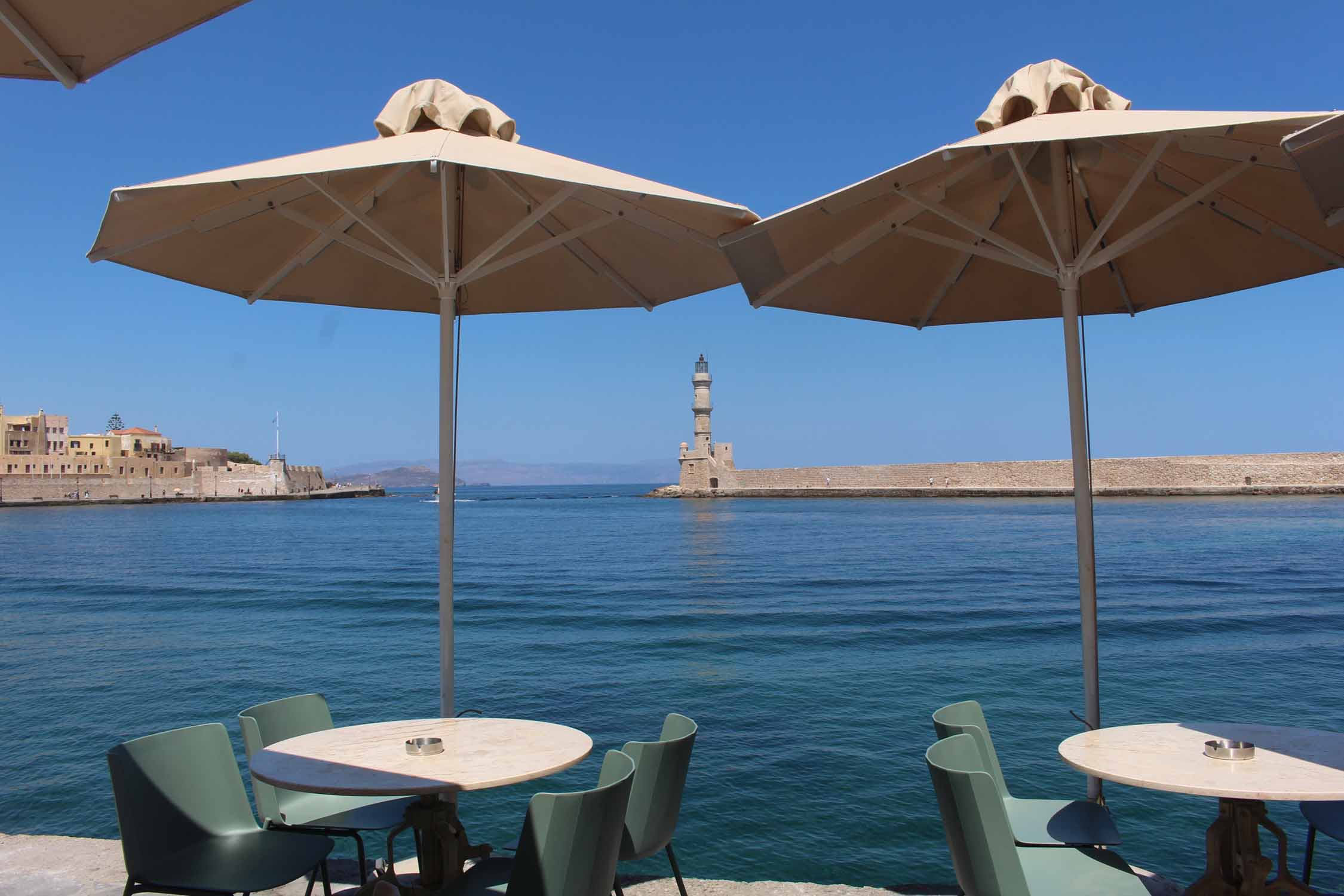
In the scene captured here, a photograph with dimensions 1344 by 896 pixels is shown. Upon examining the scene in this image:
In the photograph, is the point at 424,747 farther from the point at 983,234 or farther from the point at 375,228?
the point at 983,234

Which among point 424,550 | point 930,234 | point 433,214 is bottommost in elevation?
point 424,550

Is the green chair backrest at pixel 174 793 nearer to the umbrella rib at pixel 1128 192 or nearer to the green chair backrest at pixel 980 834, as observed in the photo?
the green chair backrest at pixel 980 834

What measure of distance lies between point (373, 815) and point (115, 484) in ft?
278

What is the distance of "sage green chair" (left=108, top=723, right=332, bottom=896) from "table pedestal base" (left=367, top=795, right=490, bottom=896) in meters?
0.27

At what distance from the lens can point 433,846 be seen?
8.64ft

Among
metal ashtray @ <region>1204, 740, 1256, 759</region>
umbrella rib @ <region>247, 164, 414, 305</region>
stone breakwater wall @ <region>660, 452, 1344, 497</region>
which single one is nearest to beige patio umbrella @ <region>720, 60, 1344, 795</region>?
Answer: metal ashtray @ <region>1204, 740, 1256, 759</region>

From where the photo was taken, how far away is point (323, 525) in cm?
4781

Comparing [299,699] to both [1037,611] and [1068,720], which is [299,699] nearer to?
[1068,720]

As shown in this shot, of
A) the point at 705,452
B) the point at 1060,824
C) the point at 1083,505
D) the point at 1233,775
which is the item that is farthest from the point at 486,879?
the point at 705,452

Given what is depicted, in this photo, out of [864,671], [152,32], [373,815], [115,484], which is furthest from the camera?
[115,484]

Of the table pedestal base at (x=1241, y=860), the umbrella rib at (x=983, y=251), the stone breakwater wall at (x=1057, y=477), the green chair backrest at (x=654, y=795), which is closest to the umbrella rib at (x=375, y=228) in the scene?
the umbrella rib at (x=983, y=251)

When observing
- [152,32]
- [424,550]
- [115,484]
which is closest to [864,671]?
[152,32]

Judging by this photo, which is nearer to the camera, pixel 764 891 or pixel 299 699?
pixel 764 891

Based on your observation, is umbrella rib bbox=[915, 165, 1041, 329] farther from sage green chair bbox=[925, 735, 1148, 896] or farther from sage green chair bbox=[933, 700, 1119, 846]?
sage green chair bbox=[925, 735, 1148, 896]
